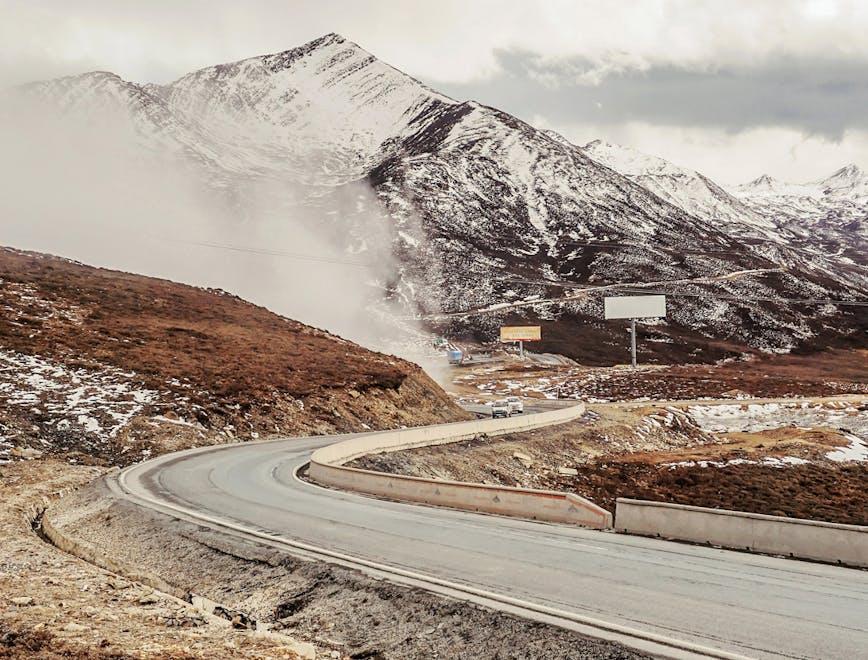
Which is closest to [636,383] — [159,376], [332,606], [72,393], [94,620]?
[159,376]

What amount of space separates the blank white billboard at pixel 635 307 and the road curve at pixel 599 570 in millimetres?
124652

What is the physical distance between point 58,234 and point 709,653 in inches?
7680

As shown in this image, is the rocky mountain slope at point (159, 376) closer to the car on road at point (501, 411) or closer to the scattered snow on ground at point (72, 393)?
the scattered snow on ground at point (72, 393)

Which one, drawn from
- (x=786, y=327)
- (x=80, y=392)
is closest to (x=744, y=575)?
(x=80, y=392)

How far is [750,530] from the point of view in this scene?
15375 millimetres

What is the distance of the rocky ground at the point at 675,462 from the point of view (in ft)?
112

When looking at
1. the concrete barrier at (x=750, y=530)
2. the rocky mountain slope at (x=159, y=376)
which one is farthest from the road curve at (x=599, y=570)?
the rocky mountain slope at (x=159, y=376)

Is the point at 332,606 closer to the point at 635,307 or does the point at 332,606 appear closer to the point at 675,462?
the point at 675,462

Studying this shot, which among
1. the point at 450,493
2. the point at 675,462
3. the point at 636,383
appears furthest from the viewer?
the point at 636,383

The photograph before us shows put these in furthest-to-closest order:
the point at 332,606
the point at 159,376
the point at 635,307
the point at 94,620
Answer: the point at 635,307
the point at 159,376
the point at 332,606
the point at 94,620

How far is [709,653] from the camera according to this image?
9211 mm

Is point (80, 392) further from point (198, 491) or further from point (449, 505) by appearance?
point (449, 505)

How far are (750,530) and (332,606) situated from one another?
29.6 ft

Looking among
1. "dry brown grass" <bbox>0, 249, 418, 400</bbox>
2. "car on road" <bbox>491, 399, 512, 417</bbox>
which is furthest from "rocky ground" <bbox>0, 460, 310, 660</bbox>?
"car on road" <bbox>491, 399, 512, 417</bbox>
